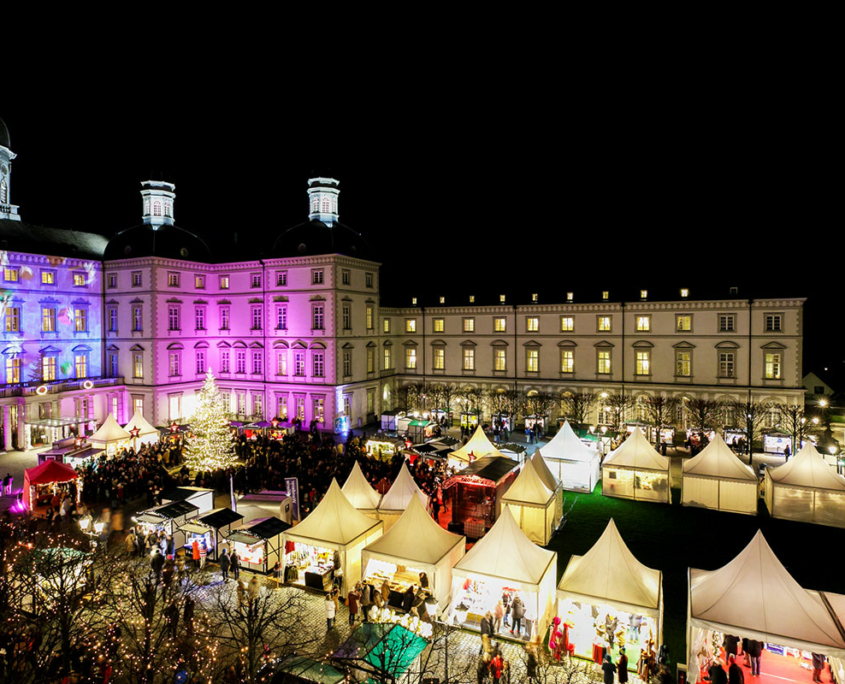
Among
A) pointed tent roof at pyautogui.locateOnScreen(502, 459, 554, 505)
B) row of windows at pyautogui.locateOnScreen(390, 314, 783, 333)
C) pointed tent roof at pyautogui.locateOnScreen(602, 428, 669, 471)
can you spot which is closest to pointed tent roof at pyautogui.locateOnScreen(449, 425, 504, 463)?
pointed tent roof at pyautogui.locateOnScreen(602, 428, 669, 471)

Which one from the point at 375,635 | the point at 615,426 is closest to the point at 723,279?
the point at 615,426

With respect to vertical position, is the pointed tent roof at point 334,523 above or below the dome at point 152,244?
below

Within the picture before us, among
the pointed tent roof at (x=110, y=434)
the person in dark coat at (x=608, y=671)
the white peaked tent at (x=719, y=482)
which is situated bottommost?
the person in dark coat at (x=608, y=671)

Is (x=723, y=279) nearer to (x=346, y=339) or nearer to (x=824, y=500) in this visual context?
(x=824, y=500)

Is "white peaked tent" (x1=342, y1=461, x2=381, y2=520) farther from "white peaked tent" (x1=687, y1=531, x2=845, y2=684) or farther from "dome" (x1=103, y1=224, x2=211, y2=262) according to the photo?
"dome" (x1=103, y1=224, x2=211, y2=262)

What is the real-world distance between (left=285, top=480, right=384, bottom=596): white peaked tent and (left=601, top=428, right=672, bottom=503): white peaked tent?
487 inches

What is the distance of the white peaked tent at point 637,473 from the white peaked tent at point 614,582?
11.1 m

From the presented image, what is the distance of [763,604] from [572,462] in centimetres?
1369

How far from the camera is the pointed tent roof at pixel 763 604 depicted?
10430 millimetres

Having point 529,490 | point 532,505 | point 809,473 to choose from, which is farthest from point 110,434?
point 809,473

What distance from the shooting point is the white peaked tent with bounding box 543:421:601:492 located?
80.5 ft

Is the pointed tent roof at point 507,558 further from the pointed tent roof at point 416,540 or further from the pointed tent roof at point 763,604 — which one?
the pointed tent roof at point 763,604

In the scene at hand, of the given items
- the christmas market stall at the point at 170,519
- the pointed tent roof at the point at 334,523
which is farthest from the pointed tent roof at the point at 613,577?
the christmas market stall at the point at 170,519

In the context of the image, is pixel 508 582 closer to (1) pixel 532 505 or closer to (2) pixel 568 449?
(1) pixel 532 505
